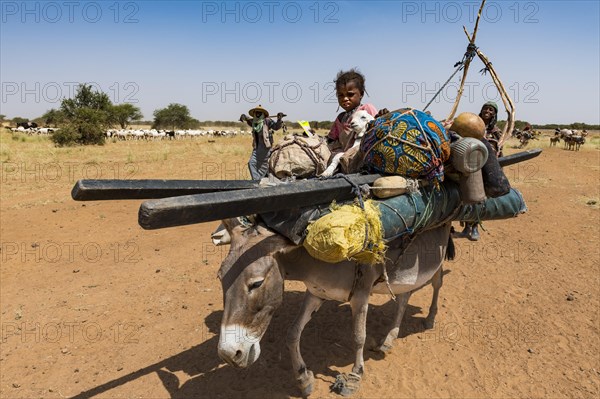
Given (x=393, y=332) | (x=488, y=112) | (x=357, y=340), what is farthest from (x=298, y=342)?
(x=488, y=112)

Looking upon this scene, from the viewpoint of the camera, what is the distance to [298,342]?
12.9 feet

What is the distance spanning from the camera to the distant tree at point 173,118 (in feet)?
216

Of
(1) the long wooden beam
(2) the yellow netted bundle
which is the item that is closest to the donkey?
(2) the yellow netted bundle

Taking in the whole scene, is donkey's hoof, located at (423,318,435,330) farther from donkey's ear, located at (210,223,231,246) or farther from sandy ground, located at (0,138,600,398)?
donkey's ear, located at (210,223,231,246)

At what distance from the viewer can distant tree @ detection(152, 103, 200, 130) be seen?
65.8 metres

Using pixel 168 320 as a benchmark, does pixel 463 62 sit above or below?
above

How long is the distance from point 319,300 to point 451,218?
1.67 metres

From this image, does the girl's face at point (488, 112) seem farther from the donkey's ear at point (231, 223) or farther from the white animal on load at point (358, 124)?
the donkey's ear at point (231, 223)

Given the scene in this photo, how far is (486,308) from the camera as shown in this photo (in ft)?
Result: 19.1

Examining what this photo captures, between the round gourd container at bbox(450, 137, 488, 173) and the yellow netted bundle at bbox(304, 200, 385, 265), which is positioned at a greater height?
the round gourd container at bbox(450, 137, 488, 173)

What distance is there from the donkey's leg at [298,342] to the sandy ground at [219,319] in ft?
0.62

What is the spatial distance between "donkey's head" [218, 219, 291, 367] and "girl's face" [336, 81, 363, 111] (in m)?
2.00

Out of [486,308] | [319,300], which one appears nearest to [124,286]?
[319,300]

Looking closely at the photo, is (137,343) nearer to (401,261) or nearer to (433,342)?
(401,261)
